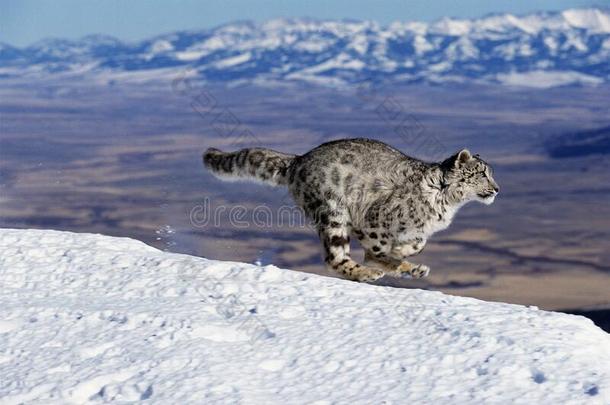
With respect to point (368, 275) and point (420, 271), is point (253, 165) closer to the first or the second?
point (368, 275)

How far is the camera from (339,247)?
1316 centimetres

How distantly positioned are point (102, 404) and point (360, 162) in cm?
505

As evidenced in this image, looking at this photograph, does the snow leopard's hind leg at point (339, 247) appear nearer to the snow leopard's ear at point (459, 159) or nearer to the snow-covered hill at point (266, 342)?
the snow-covered hill at point (266, 342)

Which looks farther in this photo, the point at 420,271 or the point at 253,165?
the point at 253,165

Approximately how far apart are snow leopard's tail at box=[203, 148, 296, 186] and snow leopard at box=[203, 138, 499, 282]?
477 millimetres

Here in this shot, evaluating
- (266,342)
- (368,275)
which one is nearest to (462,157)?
(368,275)

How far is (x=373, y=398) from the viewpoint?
9.80m

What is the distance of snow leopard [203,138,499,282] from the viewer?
42.6ft

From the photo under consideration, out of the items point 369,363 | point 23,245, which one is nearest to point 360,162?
point 369,363

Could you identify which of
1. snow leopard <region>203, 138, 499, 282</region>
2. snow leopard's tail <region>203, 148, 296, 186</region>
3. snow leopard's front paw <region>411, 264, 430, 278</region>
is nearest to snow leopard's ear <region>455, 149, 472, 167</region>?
snow leopard <region>203, 138, 499, 282</region>

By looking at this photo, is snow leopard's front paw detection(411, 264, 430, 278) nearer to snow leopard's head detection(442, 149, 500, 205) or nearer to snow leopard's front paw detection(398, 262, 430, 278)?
snow leopard's front paw detection(398, 262, 430, 278)

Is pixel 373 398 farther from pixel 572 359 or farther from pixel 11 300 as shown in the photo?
pixel 11 300

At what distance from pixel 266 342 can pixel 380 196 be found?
2.93 metres

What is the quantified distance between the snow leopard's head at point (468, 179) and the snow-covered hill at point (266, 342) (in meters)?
1.43
